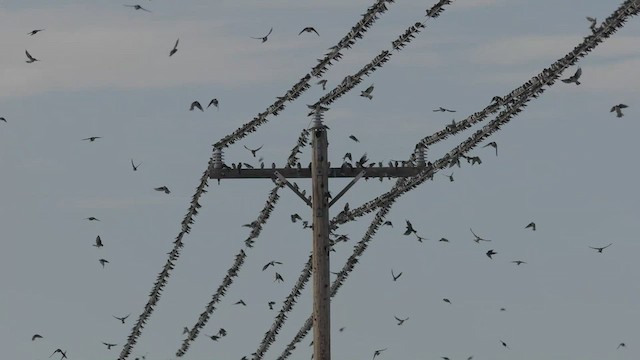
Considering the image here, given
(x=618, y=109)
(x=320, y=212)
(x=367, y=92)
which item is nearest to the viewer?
(x=320, y=212)

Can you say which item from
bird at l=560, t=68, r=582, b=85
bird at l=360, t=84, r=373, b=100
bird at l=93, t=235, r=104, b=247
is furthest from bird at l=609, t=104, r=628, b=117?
bird at l=93, t=235, r=104, b=247

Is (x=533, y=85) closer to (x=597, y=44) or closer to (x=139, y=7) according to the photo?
(x=597, y=44)

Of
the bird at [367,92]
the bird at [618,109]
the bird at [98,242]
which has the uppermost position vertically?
the bird at [618,109]

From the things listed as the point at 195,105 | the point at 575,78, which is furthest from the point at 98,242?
the point at 575,78

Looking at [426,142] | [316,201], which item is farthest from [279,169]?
[426,142]

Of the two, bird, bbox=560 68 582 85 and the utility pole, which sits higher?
bird, bbox=560 68 582 85

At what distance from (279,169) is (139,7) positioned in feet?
13.0

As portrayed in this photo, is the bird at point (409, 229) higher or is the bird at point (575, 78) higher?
the bird at point (575, 78)

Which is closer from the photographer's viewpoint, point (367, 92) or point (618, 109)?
point (618, 109)

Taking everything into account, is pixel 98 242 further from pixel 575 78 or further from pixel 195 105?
pixel 575 78

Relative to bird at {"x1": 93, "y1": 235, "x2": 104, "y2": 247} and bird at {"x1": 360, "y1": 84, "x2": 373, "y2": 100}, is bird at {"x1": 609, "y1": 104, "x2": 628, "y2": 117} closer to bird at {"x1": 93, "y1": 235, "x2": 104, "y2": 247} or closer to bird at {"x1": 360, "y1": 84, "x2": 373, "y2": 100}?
bird at {"x1": 360, "y1": 84, "x2": 373, "y2": 100}

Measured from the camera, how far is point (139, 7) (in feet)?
94.2

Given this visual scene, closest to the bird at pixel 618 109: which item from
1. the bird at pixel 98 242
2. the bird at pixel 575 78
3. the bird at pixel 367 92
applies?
the bird at pixel 575 78

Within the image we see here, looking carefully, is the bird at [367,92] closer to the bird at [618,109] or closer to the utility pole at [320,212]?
the utility pole at [320,212]
